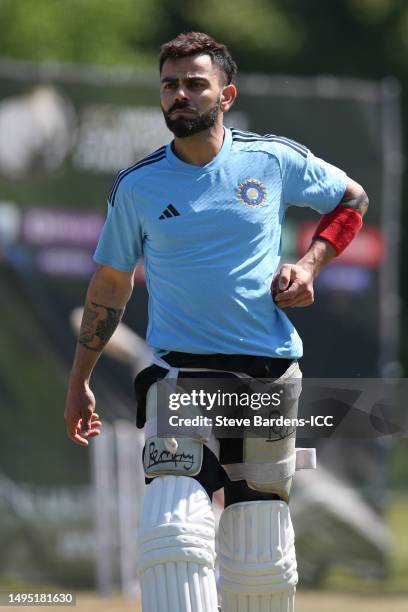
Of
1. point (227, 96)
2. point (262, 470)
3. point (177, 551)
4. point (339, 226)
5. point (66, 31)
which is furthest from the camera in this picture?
point (66, 31)

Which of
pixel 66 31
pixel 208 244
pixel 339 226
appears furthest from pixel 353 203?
pixel 66 31

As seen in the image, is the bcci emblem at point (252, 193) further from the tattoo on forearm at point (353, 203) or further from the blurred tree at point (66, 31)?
the blurred tree at point (66, 31)

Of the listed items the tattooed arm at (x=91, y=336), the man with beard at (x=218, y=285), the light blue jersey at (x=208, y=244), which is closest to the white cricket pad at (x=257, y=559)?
the man with beard at (x=218, y=285)

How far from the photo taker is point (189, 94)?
5551 mm

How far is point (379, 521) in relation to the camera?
9.85m

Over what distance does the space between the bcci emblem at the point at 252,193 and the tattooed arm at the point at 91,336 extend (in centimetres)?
60

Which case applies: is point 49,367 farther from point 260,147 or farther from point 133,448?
point 260,147

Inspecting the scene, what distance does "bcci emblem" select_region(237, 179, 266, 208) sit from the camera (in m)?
5.54

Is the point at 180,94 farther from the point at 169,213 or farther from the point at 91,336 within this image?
the point at 91,336

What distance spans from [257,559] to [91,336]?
1.13 metres

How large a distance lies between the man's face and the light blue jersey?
14 centimetres

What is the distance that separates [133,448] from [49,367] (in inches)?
29.5

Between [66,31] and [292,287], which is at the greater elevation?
[66,31]

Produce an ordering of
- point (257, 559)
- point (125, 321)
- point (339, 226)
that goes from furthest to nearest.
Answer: point (125, 321) < point (339, 226) < point (257, 559)
